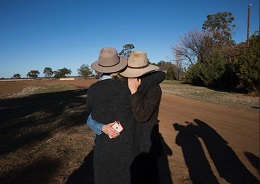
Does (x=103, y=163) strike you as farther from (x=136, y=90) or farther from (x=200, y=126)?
(x=200, y=126)

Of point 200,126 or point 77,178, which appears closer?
point 77,178

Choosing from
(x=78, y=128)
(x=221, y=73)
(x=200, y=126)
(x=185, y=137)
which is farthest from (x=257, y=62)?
(x=78, y=128)

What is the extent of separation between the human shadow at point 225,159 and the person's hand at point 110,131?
10.3 feet

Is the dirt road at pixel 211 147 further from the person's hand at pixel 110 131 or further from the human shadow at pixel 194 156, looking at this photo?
the person's hand at pixel 110 131

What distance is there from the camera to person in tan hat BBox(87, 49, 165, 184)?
2203 millimetres

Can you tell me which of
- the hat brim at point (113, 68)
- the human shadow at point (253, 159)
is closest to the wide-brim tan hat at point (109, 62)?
the hat brim at point (113, 68)

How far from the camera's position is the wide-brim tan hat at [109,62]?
89.6 inches

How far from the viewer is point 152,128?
7.81 ft

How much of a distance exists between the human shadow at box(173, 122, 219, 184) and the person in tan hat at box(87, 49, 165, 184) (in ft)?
8.43

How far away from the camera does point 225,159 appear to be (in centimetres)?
545

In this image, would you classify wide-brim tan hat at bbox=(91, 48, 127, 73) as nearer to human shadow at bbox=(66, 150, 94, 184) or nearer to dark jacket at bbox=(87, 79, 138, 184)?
dark jacket at bbox=(87, 79, 138, 184)

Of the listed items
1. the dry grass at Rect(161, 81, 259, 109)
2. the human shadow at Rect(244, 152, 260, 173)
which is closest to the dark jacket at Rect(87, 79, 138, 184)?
the human shadow at Rect(244, 152, 260, 173)

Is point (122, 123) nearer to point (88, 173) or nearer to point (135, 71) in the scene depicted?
point (135, 71)

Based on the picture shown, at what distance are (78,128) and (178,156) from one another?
12.6 ft
